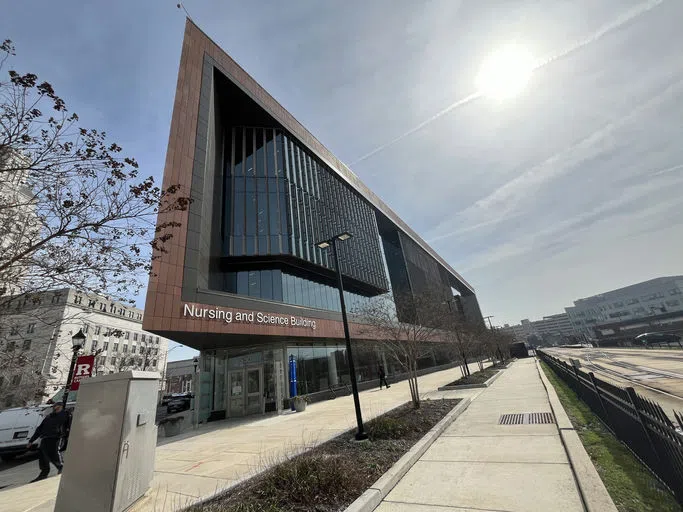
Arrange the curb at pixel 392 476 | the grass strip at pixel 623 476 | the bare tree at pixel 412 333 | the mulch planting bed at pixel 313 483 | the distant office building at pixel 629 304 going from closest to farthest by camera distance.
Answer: the grass strip at pixel 623 476
the curb at pixel 392 476
the mulch planting bed at pixel 313 483
the bare tree at pixel 412 333
the distant office building at pixel 629 304

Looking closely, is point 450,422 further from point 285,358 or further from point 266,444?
point 285,358

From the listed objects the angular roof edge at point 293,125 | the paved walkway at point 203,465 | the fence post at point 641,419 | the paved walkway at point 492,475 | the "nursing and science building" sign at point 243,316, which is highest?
the angular roof edge at point 293,125

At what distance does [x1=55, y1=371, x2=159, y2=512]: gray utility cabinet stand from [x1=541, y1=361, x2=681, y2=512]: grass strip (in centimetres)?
698

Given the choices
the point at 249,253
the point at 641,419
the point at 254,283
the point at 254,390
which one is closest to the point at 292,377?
the point at 254,390

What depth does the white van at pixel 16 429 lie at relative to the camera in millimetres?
11539

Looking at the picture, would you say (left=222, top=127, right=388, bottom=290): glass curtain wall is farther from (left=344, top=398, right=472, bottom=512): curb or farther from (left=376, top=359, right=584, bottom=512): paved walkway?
(left=376, top=359, right=584, bottom=512): paved walkway

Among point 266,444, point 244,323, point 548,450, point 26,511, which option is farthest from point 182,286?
point 548,450

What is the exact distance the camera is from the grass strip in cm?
376

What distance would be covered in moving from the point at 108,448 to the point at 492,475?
6.27 metres

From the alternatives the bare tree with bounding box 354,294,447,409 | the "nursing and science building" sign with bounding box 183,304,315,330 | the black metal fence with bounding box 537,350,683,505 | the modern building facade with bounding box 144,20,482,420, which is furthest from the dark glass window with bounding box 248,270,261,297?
the black metal fence with bounding box 537,350,683,505

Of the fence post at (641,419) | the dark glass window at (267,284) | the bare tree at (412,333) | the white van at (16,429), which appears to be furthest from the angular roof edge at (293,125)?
the fence post at (641,419)

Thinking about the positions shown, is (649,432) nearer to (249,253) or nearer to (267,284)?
(267,284)

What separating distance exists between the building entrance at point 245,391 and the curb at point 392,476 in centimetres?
1340

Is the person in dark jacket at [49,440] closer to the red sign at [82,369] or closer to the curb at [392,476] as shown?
the red sign at [82,369]
